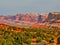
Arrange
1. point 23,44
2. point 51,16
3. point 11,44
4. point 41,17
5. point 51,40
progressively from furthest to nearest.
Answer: point 41,17
point 51,16
point 51,40
point 23,44
point 11,44

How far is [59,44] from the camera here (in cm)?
4241

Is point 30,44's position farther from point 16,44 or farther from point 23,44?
point 16,44

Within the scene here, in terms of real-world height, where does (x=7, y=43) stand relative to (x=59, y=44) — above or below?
above

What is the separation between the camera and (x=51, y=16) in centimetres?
14850

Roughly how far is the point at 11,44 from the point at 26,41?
8432 millimetres

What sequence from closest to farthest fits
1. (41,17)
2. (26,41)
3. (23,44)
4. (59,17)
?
1. (23,44)
2. (26,41)
3. (59,17)
4. (41,17)

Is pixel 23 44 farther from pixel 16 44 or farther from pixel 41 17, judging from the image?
pixel 41 17

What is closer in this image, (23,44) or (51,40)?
(23,44)

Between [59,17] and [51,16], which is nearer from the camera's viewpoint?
[59,17]

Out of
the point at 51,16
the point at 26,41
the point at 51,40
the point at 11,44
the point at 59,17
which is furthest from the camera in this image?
the point at 51,16

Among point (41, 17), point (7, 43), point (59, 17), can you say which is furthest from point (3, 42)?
point (41, 17)

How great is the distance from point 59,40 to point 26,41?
761cm

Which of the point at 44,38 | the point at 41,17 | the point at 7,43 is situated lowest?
the point at 41,17

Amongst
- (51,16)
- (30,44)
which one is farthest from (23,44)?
(51,16)
